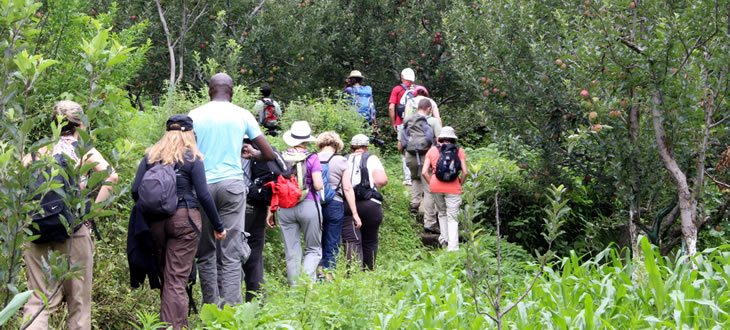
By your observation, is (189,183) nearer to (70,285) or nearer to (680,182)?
(70,285)

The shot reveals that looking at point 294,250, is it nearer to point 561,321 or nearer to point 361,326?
point 361,326

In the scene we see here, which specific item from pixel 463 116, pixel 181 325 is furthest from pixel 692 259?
pixel 463 116

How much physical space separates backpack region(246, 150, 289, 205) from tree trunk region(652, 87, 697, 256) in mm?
3338

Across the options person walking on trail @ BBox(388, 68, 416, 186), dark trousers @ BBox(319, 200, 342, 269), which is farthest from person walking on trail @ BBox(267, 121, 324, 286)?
person walking on trail @ BBox(388, 68, 416, 186)

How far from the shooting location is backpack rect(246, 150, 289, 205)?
6.48 metres

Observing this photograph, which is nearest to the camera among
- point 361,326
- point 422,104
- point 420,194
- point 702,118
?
point 361,326

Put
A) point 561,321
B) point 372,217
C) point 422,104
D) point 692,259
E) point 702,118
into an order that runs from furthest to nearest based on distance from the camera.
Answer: point 422,104 < point 372,217 < point 702,118 < point 692,259 < point 561,321

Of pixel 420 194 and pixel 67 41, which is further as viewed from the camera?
pixel 420 194

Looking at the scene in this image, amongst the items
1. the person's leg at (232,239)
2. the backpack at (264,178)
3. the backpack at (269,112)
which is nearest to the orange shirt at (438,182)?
the backpack at (269,112)

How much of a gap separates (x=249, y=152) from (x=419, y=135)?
160 inches

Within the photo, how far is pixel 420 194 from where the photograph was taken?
10922 millimetres

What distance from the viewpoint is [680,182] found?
22.2 feet

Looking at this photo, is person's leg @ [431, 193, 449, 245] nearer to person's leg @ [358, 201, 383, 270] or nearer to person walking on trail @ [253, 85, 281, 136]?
person's leg @ [358, 201, 383, 270]

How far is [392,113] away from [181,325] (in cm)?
669
